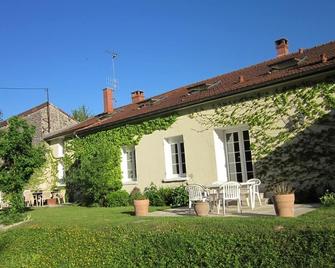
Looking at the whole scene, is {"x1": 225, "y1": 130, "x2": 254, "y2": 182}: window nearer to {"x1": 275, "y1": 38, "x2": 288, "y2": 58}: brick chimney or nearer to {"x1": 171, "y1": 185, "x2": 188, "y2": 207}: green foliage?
{"x1": 171, "y1": 185, "x2": 188, "y2": 207}: green foliage

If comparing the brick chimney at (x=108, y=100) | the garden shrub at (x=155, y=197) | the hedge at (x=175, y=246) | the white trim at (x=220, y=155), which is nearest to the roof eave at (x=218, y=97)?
the white trim at (x=220, y=155)

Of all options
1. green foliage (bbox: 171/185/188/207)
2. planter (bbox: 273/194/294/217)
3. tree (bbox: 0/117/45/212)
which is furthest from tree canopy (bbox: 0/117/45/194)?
planter (bbox: 273/194/294/217)

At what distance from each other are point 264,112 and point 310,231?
8.14 metres

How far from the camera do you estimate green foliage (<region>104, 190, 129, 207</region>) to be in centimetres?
1839

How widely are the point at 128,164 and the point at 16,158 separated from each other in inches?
241

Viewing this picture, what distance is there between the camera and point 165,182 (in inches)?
706

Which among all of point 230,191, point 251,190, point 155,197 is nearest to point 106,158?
point 155,197

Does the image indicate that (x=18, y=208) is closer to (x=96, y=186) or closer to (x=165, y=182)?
(x=96, y=186)

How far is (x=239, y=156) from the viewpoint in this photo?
621 inches

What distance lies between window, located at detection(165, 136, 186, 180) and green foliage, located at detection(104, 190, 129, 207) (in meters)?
2.17

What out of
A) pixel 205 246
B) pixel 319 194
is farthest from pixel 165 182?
pixel 205 246

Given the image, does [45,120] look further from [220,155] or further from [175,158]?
[220,155]

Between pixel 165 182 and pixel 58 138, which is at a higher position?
pixel 58 138

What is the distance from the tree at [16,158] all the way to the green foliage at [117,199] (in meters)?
3.75
